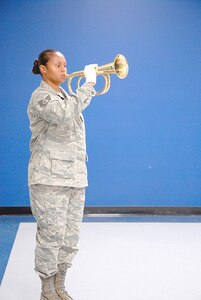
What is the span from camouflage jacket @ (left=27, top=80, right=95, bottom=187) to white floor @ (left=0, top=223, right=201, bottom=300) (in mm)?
733

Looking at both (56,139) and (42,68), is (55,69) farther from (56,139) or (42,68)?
(56,139)

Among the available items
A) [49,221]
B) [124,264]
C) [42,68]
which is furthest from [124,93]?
[49,221]

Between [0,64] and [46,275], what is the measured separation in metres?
2.74

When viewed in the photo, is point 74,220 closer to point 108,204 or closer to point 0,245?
point 0,245

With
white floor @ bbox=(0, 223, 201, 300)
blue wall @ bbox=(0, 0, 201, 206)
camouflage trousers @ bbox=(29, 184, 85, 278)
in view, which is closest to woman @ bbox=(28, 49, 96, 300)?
camouflage trousers @ bbox=(29, 184, 85, 278)

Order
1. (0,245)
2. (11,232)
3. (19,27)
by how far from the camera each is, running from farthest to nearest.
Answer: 1. (19,27)
2. (11,232)
3. (0,245)

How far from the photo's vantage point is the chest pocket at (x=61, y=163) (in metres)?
2.95

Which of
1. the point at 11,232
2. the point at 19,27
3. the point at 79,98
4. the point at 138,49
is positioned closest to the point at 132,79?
the point at 138,49

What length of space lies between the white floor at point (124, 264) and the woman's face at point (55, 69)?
1.19 metres

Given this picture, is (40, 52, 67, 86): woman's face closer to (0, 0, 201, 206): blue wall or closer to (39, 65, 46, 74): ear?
(39, 65, 46, 74): ear

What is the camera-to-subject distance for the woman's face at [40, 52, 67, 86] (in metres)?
3.00

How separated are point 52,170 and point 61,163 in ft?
0.19

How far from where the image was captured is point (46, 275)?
9.79 feet

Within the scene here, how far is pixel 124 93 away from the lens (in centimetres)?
531
